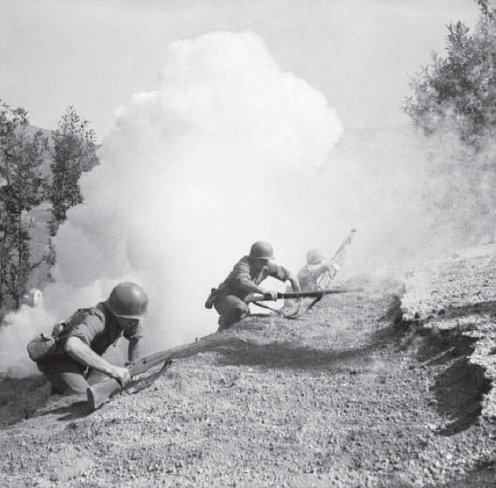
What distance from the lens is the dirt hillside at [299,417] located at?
422 cm

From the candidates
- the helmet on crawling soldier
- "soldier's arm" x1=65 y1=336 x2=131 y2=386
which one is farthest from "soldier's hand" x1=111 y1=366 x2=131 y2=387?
the helmet on crawling soldier

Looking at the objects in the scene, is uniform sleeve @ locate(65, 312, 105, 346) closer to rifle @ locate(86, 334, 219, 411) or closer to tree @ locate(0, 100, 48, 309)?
rifle @ locate(86, 334, 219, 411)

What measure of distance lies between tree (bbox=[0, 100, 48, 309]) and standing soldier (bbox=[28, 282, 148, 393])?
11.9m

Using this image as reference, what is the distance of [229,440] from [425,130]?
15.2m

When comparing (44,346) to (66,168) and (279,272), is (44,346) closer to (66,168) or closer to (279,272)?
(279,272)

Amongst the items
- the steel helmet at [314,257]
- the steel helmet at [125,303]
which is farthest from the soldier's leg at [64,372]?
the steel helmet at [314,257]

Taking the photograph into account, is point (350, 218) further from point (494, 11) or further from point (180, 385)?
point (180, 385)

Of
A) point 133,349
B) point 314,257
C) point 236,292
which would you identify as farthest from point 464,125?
point 133,349

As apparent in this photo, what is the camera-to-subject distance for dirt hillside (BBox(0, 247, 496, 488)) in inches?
166

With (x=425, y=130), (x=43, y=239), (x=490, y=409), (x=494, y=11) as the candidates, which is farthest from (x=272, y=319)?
(x=43, y=239)

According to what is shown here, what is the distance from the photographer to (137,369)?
6.62 metres

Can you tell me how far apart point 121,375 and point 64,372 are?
0.92 meters

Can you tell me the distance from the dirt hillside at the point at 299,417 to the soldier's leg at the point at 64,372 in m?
0.22

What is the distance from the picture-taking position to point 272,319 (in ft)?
28.9
